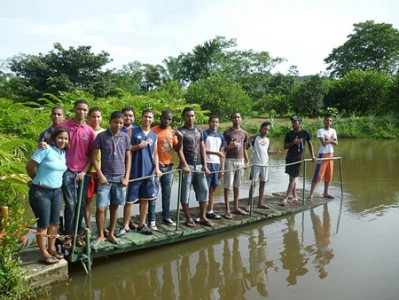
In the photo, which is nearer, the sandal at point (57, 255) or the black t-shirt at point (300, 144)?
the sandal at point (57, 255)

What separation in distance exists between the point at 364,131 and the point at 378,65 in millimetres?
20612

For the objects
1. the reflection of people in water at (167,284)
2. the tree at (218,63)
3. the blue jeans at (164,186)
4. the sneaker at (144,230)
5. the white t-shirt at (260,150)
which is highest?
the tree at (218,63)

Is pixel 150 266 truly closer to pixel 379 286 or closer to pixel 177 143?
pixel 177 143

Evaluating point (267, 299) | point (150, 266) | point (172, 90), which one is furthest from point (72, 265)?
point (172, 90)

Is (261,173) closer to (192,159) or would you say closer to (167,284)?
(192,159)

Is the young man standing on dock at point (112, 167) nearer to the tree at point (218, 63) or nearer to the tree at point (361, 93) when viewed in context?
the tree at point (361, 93)

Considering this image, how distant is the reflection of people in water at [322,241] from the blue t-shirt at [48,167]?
329cm

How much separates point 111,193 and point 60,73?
1921 centimetres

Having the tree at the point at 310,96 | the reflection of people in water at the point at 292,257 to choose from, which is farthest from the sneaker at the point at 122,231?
the tree at the point at 310,96

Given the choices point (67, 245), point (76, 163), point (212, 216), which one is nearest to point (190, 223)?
point (212, 216)

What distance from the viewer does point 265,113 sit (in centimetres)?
3131

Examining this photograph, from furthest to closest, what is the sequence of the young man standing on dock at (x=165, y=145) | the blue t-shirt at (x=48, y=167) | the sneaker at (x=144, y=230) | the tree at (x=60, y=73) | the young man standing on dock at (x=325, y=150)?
the tree at (x=60, y=73), the young man standing on dock at (x=325, y=150), the young man standing on dock at (x=165, y=145), the sneaker at (x=144, y=230), the blue t-shirt at (x=48, y=167)

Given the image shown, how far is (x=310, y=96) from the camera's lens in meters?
26.6

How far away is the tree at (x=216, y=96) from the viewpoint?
75.9ft
